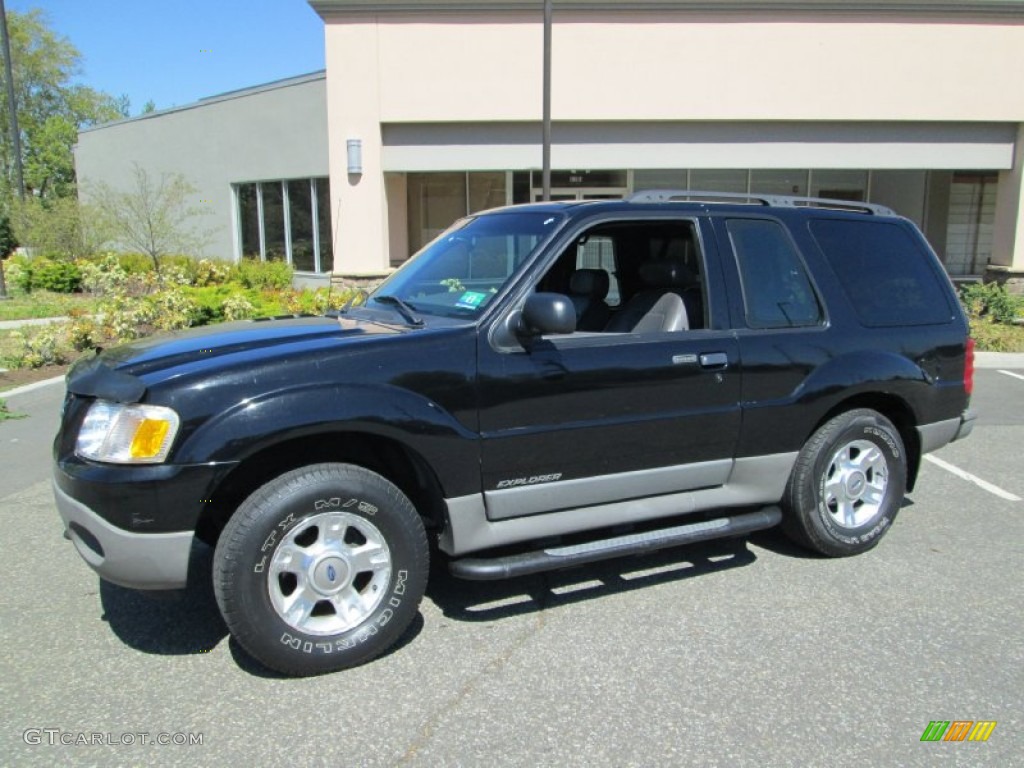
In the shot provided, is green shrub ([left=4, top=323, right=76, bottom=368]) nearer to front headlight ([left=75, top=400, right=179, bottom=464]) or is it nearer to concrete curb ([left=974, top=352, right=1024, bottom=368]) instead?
front headlight ([left=75, top=400, right=179, bottom=464])

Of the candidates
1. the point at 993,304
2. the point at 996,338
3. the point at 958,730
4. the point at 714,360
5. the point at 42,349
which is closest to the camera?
the point at 958,730

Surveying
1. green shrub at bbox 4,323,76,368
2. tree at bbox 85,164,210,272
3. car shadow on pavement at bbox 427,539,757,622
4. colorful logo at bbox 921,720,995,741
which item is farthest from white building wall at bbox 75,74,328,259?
colorful logo at bbox 921,720,995,741

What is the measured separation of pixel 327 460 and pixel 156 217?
54.0 feet

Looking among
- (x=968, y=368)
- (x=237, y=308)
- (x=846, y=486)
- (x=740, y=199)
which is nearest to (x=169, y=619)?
(x=846, y=486)

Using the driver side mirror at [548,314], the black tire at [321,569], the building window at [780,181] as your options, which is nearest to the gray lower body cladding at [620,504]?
the black tire at [321,569]

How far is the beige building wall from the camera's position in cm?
1502

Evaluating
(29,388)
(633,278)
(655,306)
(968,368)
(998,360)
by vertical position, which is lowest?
(998,360)

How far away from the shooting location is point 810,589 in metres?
4.26

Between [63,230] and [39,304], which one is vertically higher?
Answer: [63,230]

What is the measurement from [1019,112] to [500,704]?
55.7 feet

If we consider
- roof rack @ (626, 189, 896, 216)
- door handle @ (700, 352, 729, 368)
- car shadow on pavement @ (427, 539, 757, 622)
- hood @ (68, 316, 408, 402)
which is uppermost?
roof rack @ (626, 189, 896, 216)

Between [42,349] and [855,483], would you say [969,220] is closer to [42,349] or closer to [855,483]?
[855,483]

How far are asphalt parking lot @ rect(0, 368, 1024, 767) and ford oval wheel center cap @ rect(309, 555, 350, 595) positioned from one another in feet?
1.27

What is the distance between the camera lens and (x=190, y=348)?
143 inches
